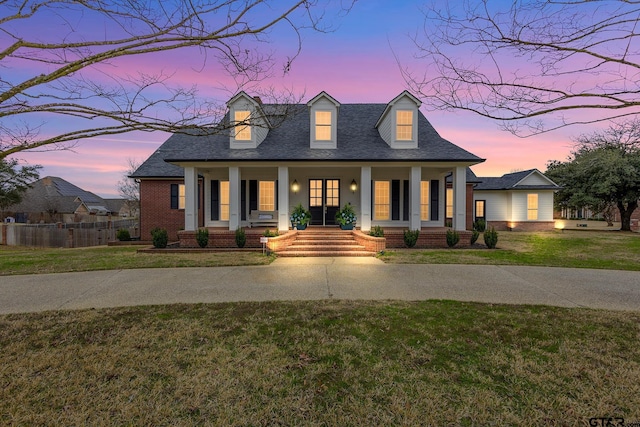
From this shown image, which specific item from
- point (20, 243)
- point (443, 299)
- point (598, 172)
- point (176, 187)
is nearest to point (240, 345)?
point (443, 299)

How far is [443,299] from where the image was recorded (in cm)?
529

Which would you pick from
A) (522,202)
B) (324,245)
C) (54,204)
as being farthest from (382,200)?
(54,204)

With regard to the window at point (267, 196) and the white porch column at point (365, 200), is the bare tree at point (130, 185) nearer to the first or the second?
the window at point (267, 196)

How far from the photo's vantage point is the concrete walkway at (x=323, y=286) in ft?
17.3

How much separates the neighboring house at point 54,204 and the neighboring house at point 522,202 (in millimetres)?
49125

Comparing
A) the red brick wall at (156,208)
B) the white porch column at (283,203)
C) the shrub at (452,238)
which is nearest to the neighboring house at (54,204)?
the red brick wall at (156,208)

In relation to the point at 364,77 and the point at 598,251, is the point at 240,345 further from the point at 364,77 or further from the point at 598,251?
the point at 598,251

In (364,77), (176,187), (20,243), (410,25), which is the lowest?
(20,243)

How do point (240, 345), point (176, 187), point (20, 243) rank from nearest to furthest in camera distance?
point (240, 345) < point (176, 187) < point (20, 243)

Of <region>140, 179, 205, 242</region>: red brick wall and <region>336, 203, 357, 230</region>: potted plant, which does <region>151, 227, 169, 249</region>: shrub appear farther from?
<region>336, 203, 357, 230</region>: potted plant

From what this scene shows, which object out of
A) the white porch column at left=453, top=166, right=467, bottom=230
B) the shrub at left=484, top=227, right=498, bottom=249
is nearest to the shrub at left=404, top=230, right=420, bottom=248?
the white porch column at left=453, top=166, right=467, bottom=230

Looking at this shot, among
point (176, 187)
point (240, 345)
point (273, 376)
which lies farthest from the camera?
point (176, 187)

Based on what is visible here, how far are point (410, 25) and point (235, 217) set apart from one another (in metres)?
10.2

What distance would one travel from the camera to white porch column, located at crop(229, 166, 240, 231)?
12.7 m
